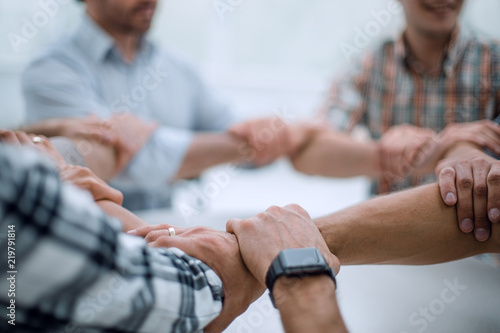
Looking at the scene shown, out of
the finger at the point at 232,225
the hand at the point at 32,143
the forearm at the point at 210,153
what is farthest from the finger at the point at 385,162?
the hand at the point at 32,143

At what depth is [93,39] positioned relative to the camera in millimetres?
1555

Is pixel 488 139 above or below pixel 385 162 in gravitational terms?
above

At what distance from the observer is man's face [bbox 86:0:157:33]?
1.52 metres

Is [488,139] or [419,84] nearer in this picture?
[488,139]

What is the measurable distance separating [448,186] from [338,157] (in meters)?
0.70

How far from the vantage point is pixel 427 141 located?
1.25 m

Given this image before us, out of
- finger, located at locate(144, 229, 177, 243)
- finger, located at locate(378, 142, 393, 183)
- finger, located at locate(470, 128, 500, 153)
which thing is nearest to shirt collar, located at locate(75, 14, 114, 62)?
finger, located at locate(378, 142, 393, 183)

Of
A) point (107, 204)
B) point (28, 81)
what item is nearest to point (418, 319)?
point (107, 204)

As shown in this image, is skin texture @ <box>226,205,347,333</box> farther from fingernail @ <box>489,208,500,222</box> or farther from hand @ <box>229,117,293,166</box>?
hand @ <box>229,117,293,166</box>

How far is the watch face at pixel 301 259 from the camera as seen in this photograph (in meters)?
0.58

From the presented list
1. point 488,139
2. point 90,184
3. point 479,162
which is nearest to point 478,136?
point 488,139

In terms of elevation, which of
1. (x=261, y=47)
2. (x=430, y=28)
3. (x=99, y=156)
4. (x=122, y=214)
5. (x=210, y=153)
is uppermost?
(x=430, y=28)

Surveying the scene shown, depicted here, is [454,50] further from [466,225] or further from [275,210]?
[275,210]

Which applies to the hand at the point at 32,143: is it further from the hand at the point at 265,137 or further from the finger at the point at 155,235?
the hand at the point at 265,137
